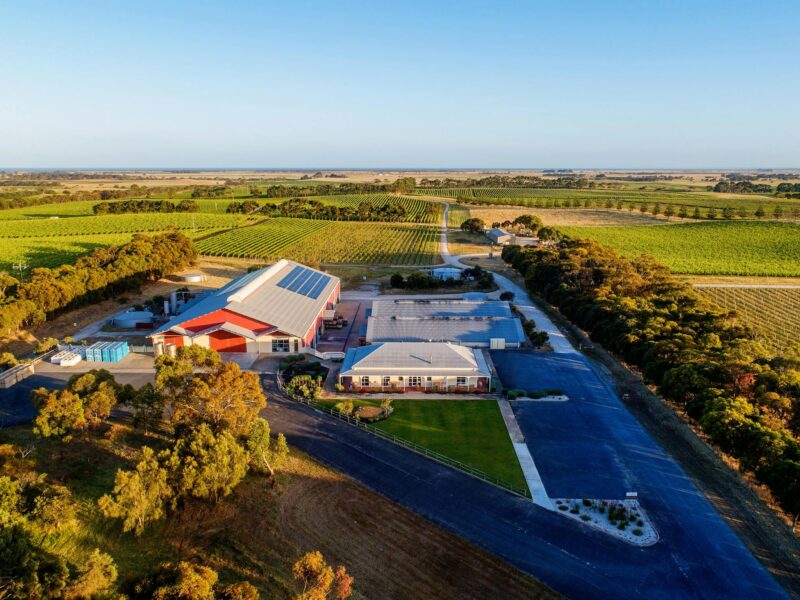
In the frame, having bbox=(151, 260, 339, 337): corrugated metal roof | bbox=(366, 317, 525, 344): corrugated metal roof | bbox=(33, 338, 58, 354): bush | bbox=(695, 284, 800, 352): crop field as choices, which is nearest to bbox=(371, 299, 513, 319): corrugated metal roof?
bbox=(366, 317, 525, 344): corrugated metal roof

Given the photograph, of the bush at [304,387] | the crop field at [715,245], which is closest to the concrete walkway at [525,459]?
the bush at [304,387]

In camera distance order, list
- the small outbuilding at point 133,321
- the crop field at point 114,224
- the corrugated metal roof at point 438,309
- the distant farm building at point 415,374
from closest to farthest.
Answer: the distant farm building at point 415,374, the corrugated metal roof at point 438,309, the small outbuilding at point 133,321, the crop field at point 114,224

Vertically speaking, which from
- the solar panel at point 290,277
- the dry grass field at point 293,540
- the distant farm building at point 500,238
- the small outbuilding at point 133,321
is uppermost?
the distant farm building at point 500,238

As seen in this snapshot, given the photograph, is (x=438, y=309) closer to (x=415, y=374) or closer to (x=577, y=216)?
(x=415, y=374)

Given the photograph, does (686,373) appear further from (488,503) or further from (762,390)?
(488,503)

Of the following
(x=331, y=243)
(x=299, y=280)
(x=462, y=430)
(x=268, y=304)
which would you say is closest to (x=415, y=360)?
(x=462, y=430)

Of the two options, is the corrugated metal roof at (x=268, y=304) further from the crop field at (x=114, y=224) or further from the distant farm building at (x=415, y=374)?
the crop field at (x=114, y=224)
